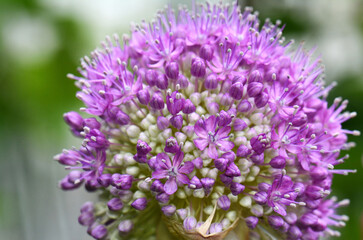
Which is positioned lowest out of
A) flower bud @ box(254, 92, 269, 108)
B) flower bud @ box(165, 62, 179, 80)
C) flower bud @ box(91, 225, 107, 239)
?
flower bud @ box(91, 225, 107, 239)

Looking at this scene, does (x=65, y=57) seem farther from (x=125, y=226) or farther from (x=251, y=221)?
(x=251, y=221)

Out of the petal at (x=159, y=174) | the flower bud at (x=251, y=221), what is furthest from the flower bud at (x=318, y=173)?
the petal at (x=159, y=174)

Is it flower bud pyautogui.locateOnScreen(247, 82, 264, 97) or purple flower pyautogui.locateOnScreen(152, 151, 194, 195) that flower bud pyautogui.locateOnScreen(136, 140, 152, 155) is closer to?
purple flower pyautogui.locateOnScreen(152, 151, 194, 195)

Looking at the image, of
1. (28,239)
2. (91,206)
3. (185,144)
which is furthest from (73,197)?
(185,144)

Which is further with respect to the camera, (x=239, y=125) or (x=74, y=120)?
(x=74, y=120)

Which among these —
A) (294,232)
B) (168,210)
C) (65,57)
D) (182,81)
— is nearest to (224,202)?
(168,210)

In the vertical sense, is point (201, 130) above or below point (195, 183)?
above

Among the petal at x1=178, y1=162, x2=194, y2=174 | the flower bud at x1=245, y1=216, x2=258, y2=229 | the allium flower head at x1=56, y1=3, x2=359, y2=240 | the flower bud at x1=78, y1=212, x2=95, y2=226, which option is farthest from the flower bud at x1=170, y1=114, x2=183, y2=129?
the flower bud at x1=78, y1=212, x2=95, y2=226

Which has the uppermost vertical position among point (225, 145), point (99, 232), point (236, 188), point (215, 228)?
point (225, 145)
